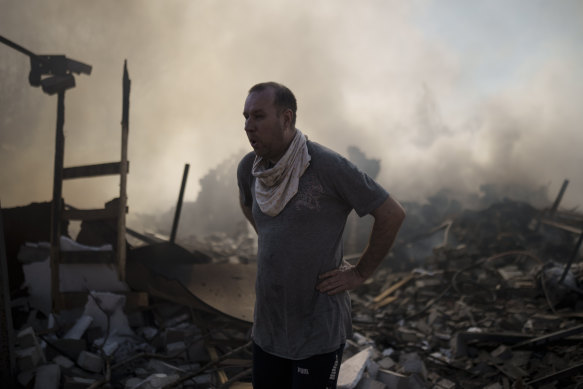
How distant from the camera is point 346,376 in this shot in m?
3.37

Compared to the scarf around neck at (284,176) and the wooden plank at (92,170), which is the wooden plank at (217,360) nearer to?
the wooden plank at (92,170)

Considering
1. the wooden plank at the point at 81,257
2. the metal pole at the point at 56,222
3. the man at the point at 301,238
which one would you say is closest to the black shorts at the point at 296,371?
the man at the point at 301,238

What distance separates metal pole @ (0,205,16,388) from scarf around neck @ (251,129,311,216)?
2617 millimetres

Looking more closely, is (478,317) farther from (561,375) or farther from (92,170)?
(92,170)

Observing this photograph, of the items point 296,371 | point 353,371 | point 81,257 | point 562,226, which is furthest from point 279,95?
point 562,226

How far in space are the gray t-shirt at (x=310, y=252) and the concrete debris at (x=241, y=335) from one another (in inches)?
76.8

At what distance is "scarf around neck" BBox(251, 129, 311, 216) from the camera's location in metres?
1.66

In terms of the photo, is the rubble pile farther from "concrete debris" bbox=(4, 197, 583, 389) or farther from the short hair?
the short hair

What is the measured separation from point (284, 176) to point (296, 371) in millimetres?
924

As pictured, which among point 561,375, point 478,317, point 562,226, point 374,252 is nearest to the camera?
point 374,252

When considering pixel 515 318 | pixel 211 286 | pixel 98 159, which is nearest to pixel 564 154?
pixel 515 318

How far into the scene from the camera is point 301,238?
163cm

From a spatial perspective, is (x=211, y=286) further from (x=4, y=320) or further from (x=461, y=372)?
(x=461, y=372)

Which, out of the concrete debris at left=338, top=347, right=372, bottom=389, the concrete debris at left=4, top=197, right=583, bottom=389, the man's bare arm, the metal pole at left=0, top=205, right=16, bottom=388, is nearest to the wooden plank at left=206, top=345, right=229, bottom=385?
the concrete debris at left=4, top=197, right=583, bottom=389
